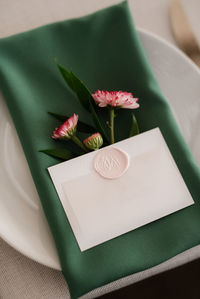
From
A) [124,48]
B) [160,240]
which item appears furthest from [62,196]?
[124,48]

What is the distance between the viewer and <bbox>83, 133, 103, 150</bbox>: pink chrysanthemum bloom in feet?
1.57

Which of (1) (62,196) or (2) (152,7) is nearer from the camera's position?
(1) (62,196)

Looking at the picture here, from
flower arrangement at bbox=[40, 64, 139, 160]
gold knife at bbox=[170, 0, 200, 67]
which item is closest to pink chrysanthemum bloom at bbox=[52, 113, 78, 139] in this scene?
flower arrangement at bbox=[40, 64, 139, 160]

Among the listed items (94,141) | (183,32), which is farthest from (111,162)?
(183,32)

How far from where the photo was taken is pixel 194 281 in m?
0.84

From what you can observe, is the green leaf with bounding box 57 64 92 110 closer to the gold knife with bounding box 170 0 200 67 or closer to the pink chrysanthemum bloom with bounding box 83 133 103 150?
the pink chrysanthemum bloom with bounding box 83 133 103 150

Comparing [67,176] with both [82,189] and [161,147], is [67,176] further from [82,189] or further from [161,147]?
[161,147]

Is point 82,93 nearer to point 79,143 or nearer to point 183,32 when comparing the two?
point 79,143

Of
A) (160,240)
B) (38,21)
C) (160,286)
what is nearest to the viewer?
(160,240)

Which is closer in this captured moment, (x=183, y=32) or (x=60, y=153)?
(x=60, y=153)

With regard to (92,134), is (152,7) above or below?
above

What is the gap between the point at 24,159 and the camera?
0.50m

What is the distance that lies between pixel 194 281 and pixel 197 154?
1.51 ft

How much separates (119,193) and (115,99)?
13cm
